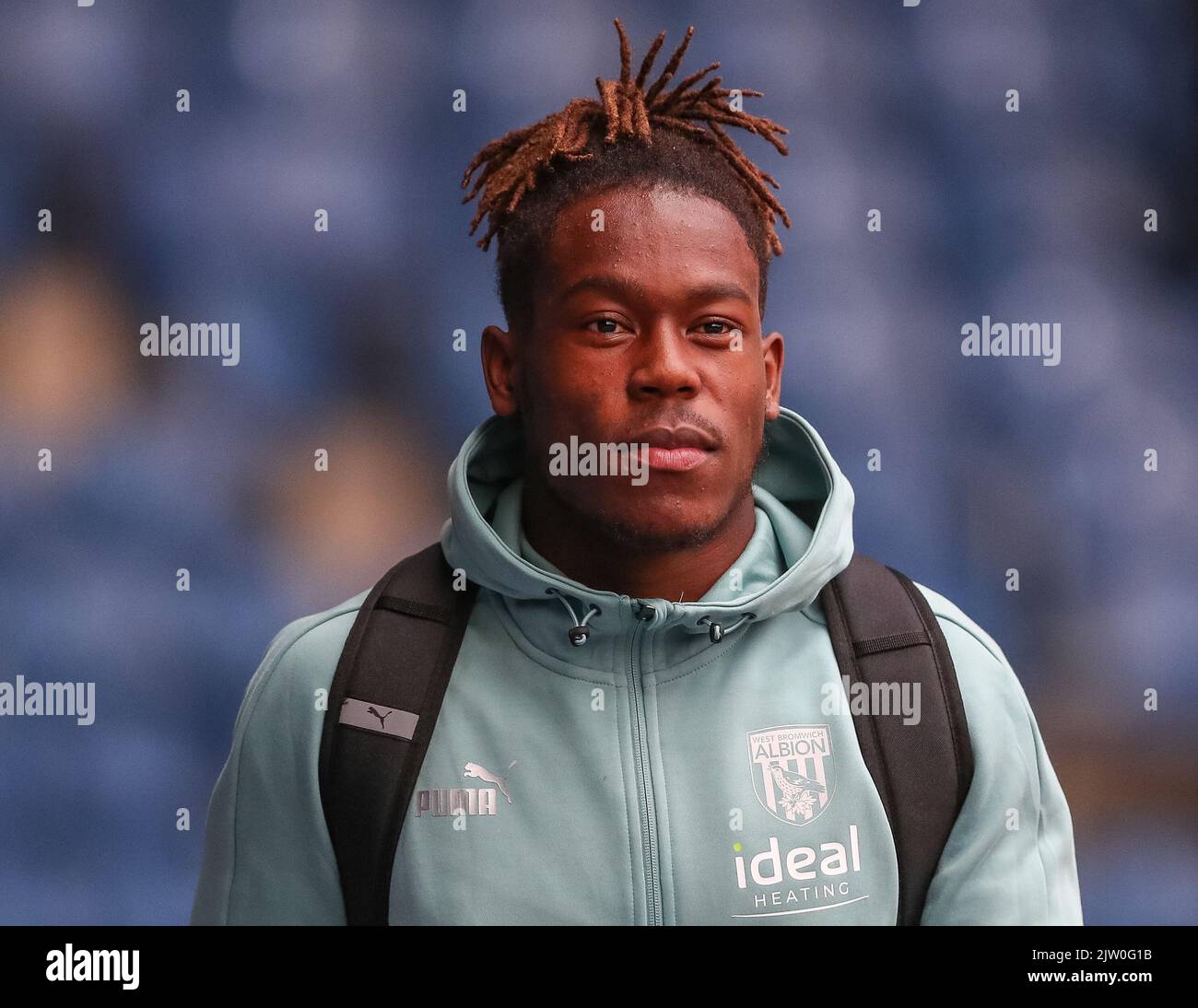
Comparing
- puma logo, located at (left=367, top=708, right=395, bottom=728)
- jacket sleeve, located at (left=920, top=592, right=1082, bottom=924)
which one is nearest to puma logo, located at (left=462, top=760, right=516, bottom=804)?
puma logo, located at (left=367, top=708, right=395, bottom=728)

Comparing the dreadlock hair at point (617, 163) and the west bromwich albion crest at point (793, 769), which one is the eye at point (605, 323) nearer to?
the dreadlock hair at point (617, 163)

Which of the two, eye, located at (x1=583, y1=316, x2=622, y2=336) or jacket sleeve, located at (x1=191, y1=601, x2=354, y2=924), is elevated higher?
eye, located at (x1=583, y1=316, x2=622, y2=336)

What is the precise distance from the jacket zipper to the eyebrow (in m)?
0.38

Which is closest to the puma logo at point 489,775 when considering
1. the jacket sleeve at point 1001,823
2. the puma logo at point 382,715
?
the puma logo at point 382,715

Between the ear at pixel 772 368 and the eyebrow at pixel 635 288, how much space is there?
171mm

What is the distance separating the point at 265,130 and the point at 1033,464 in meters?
1.41

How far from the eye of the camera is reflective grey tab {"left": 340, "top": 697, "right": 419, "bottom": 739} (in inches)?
67.6

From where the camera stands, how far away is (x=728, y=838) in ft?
5.54

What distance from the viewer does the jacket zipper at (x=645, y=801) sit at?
1.67 meters

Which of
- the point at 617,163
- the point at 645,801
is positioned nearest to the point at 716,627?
the point at 645,801

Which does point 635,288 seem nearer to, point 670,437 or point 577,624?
point 670,437

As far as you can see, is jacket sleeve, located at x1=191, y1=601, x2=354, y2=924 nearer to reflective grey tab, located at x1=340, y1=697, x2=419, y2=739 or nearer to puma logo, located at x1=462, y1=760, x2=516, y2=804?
reflective grey tab, located at x1=340, y1=697, x2=419, y2=739
